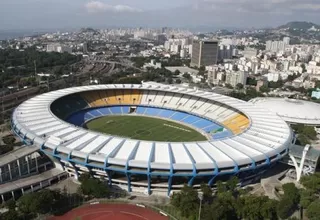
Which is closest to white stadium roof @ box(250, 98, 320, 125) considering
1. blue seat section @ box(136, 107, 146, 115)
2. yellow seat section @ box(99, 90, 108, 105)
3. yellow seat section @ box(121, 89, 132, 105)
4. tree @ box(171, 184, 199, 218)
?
blue seat section @ box(136, 107, 146, 115)

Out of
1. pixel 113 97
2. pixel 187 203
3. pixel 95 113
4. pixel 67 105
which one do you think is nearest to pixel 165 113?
pixel 113 97

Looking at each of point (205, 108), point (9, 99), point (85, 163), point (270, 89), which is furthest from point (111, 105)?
point (270, 89)

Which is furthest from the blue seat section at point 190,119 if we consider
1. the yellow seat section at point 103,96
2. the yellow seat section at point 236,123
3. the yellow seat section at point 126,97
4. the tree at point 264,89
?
the tree at point 264,89

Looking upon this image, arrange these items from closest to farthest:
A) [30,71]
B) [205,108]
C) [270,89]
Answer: [205,108] → [270,89] → [30,71]

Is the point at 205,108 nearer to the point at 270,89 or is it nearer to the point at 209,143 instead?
the point at 209,143

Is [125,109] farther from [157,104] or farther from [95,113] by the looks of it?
[157,104]

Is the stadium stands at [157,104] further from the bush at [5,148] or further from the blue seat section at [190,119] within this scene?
the bush at [5,148]
